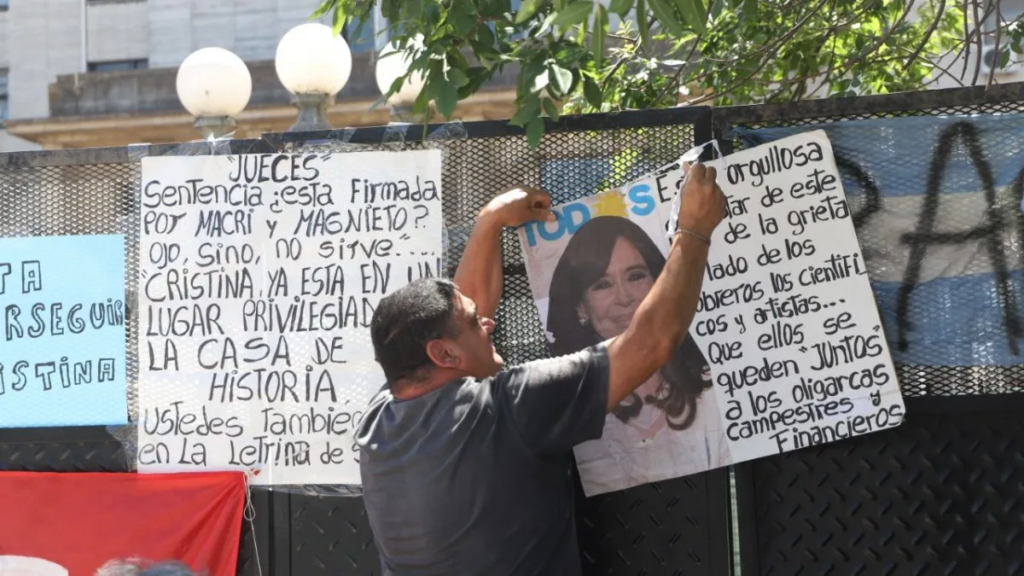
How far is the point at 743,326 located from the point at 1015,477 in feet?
3.28

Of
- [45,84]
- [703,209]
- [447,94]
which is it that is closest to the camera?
[703,209]

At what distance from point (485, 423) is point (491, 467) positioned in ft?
0.40

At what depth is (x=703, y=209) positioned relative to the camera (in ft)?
11.5

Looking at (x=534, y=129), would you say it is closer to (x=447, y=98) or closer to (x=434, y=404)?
(x=447, y=98)

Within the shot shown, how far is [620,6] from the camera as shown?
3131 millimetres

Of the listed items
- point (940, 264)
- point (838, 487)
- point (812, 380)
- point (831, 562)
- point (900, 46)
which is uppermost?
point (900, 46)

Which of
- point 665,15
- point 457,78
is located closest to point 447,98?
point 457,78

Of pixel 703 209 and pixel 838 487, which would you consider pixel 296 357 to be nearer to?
pixel 703 209

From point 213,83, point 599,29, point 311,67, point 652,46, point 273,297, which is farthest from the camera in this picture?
point 213,83

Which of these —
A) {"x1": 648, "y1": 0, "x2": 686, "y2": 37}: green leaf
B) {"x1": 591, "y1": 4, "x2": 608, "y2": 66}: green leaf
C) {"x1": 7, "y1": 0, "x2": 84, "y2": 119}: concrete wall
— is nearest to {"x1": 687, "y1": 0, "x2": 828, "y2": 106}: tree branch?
{"x1": 591, "y1": 4, "x2": 608, "y2": 66}: green leaf

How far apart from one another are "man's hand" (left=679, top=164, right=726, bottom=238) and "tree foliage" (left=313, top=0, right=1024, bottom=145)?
1.45ft

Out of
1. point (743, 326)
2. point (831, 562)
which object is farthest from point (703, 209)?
point (831, 562)

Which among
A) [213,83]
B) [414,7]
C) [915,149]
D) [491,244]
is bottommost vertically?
[491,244]

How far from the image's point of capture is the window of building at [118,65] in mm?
27422
